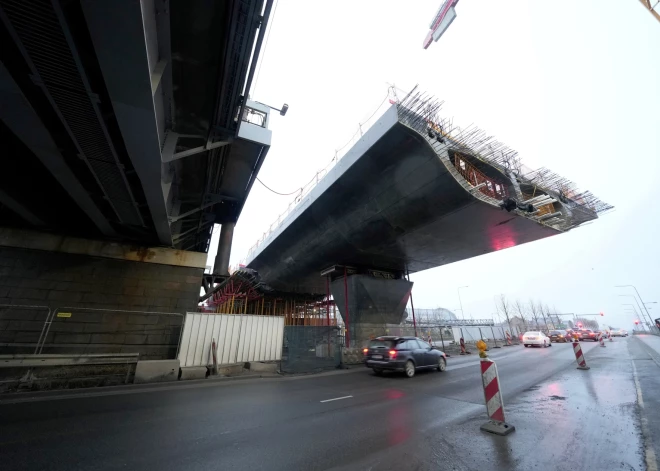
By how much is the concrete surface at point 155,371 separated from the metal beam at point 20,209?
22.0ft

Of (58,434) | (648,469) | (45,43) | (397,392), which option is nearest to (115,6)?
(45,43)

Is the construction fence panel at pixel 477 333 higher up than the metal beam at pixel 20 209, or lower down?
lower down

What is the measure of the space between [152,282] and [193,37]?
10.4m

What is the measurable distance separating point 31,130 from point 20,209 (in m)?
5.74

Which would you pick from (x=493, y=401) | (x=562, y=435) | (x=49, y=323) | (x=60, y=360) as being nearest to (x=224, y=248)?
(x=49, y=323)

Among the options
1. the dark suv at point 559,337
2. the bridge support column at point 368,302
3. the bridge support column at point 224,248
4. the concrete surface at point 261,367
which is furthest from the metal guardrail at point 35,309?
the dark suv at point 559,337

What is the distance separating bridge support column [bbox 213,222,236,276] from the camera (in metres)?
13.9

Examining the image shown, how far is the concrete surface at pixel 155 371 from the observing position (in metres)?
8.73

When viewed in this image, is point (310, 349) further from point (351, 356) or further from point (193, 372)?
point (193, 372)

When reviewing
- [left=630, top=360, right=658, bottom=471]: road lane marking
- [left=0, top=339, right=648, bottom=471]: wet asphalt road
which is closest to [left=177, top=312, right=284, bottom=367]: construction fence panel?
[left=0, top=339, right=648, bottom=471]: wet asphalt road

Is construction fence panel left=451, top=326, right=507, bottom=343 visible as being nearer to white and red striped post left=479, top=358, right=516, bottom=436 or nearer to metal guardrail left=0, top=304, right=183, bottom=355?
white and red striped post left=479, top=358, right=516, bottom=436

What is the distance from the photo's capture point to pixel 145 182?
7.12 m

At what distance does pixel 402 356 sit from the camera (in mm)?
10211

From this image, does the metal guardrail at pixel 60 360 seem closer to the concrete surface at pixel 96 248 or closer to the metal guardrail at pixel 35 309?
the metal guardrail at pixel 35 309
